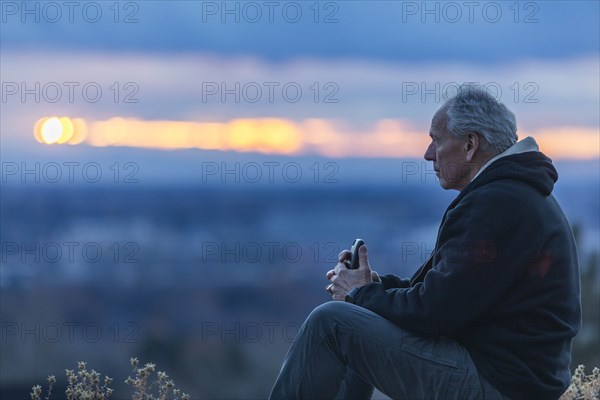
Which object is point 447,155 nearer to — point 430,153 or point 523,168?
point 430,153

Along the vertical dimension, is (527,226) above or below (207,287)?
above

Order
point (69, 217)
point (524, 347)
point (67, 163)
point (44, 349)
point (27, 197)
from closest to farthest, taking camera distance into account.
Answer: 1. point (524, 347)
2. point (67, 163)
3. point (44, 349)
4. point (69, 217)
5. point (27, 197)

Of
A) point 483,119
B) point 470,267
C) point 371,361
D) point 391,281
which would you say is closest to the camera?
point 470,267

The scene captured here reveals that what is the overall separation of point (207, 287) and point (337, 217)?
436 cm

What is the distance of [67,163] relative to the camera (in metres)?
6.73

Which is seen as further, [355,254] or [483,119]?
[355,254]

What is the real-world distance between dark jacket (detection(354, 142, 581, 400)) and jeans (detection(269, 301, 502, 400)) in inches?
1.9

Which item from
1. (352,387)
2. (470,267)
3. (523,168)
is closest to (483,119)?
(523,168)

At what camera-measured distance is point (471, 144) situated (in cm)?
332

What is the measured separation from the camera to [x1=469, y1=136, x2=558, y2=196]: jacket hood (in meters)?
3.10

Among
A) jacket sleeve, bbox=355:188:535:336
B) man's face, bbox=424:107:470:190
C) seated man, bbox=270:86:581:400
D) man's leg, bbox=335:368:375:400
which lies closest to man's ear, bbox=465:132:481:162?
man's face, bbox=424:107:470:190

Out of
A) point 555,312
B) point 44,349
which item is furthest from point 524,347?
point 44,349

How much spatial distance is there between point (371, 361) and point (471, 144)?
85cm

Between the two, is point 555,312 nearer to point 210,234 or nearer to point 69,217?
point 69,217
